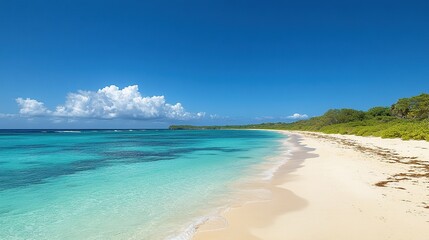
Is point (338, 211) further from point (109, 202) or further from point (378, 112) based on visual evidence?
point (378, 112)

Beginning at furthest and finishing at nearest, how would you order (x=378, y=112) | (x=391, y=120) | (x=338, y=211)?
(x=378, y=112) < (x=391, y=120) < (x=338, y=211)

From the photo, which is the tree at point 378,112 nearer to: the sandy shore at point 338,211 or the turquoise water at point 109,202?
the sandy shore at point 338,211

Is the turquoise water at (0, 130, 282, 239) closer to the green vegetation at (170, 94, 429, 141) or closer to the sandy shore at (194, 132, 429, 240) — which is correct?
the sandy shore at (194, 132, 429, 240)

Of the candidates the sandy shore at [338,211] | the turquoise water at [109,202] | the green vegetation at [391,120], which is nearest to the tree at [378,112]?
the green vegetation at [391,120]

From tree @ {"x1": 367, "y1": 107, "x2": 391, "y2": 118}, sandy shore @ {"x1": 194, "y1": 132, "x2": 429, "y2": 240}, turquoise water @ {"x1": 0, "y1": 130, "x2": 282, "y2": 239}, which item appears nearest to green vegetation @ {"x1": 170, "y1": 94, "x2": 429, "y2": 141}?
tree @ {"x1": 367, "y1": 107, "x2": 391, "y2": 118}

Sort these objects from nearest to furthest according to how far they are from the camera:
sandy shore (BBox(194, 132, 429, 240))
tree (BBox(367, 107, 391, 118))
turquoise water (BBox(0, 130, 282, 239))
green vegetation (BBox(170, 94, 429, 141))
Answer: sandy shore (BBox(194, 132, 429, 240)), turquoise water (BBox(0, 130, 282, 239)), green vegetation (BBox(170, 94, 429, 141)), tree (BBox(367, 107, 391, 118))

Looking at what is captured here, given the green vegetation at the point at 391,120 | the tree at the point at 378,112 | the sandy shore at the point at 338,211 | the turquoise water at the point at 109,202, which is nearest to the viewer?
the sandy shore at the point at 338,211

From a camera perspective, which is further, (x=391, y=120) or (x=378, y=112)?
(x=378, y=112)

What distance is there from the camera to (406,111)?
7344cm

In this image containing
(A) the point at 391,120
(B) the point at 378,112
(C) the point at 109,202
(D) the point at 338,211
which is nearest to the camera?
(D) the point at 338,211

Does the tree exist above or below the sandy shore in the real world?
above

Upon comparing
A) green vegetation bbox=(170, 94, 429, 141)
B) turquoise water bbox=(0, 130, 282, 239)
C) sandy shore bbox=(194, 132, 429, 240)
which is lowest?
turquoise water bbox=(0, 130, 282, 239)

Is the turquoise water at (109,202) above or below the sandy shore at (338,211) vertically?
below

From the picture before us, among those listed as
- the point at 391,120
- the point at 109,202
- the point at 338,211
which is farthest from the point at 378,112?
the point at 109,202
